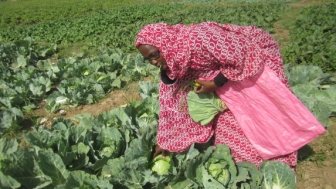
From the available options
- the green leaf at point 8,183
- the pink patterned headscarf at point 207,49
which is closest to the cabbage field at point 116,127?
the green leaf at point 8,183

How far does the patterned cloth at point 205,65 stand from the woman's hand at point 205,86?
5cm

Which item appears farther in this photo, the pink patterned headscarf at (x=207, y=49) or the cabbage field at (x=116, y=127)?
the cabbage field at (x=116, y=127)

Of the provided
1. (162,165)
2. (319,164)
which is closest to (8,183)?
(162,165)

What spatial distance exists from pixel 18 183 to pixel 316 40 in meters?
6.62

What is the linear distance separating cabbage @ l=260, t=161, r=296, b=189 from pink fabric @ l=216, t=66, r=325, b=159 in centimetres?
17

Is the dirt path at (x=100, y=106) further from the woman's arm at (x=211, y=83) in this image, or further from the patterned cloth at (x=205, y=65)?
the woman's arm at (x=211, y=83)

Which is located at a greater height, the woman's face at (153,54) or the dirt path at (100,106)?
the woman's face at (153,54)

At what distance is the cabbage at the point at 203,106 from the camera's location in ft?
11.6

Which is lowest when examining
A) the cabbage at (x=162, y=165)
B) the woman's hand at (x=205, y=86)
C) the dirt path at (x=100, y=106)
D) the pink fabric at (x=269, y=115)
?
the dirt path at (x=100, y=106)

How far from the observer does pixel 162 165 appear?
3.67 metres

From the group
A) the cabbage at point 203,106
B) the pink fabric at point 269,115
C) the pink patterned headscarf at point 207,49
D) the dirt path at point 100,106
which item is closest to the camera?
the pink patterned headscarf at point 207,49

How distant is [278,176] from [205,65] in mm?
1136

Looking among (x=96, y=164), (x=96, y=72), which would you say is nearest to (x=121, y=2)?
(x=96, y=72)

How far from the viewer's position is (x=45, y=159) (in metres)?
3.30
